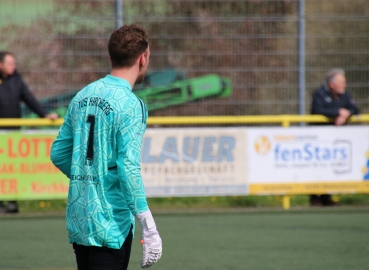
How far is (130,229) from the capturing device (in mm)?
3541

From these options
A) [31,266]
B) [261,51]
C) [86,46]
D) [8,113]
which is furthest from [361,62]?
[31,266]

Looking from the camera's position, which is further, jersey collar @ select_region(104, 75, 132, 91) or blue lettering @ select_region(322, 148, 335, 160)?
blue lettering @ select_region(322, 148, 335, 160)

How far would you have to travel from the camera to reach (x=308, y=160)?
10.8 metres

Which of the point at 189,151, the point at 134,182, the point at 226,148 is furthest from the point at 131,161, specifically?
the point at 226,148

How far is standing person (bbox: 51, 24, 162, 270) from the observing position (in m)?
3.36

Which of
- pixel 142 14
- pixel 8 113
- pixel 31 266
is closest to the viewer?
pixel 31 266

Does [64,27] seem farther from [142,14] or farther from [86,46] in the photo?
[142,14]

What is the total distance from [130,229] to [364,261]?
3.85m

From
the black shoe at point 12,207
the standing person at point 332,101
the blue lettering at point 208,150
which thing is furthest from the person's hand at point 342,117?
the black shoe at point 12,207

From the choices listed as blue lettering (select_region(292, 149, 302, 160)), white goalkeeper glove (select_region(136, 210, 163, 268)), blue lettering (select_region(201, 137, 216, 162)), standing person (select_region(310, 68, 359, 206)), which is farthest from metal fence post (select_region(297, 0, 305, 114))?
white goalkeeper glove (select_region(136, 210, 163, 268))

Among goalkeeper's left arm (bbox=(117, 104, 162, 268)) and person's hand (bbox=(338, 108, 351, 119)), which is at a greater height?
goalkeeper's left arm (bbox=(117, 104, 162, 268))

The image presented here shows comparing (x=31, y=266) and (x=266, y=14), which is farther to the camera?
(x=266, y=14)

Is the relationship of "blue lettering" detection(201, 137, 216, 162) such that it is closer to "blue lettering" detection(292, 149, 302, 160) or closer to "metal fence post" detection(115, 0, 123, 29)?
"blue lettering" detection(292, 149, 302, 160)

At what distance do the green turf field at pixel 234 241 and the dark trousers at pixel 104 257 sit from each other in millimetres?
3051
